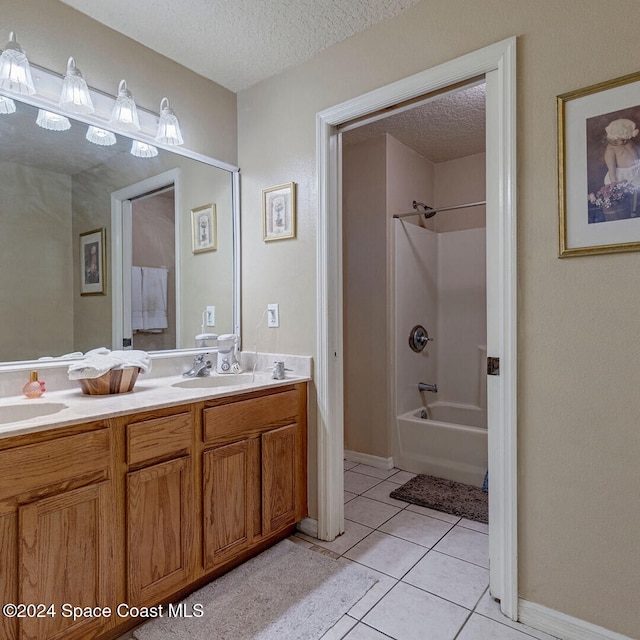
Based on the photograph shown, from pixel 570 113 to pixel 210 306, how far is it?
6.26 feet

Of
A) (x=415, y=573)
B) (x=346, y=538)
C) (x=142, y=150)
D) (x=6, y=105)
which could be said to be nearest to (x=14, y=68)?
(x=6, y=105)

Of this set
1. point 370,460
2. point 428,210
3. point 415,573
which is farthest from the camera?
point 428,210

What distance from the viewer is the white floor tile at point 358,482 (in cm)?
280

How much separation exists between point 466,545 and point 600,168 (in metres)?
1.79

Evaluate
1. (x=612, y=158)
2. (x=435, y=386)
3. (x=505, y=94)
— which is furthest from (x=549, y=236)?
(x=435, y=386)

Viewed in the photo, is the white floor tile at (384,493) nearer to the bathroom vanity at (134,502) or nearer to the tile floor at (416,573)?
the tile floor at (416,573)

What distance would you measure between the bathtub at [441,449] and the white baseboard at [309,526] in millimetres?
1131

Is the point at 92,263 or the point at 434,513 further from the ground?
the point at 92,263

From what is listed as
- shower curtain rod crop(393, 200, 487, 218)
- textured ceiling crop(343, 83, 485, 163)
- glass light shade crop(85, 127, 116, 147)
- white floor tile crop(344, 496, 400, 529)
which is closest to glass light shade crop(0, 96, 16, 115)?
A: glass light shade crop(85, 127, 116, 147)

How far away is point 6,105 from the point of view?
165 centimetres

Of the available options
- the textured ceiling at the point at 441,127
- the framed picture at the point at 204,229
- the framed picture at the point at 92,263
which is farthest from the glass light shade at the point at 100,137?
the textured ceiling at the point at 441,127

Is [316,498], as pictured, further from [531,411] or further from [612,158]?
[612,158]

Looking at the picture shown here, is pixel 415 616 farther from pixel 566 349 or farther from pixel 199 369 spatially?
pixel 199 369

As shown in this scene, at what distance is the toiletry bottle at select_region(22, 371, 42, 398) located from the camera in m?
1.62
